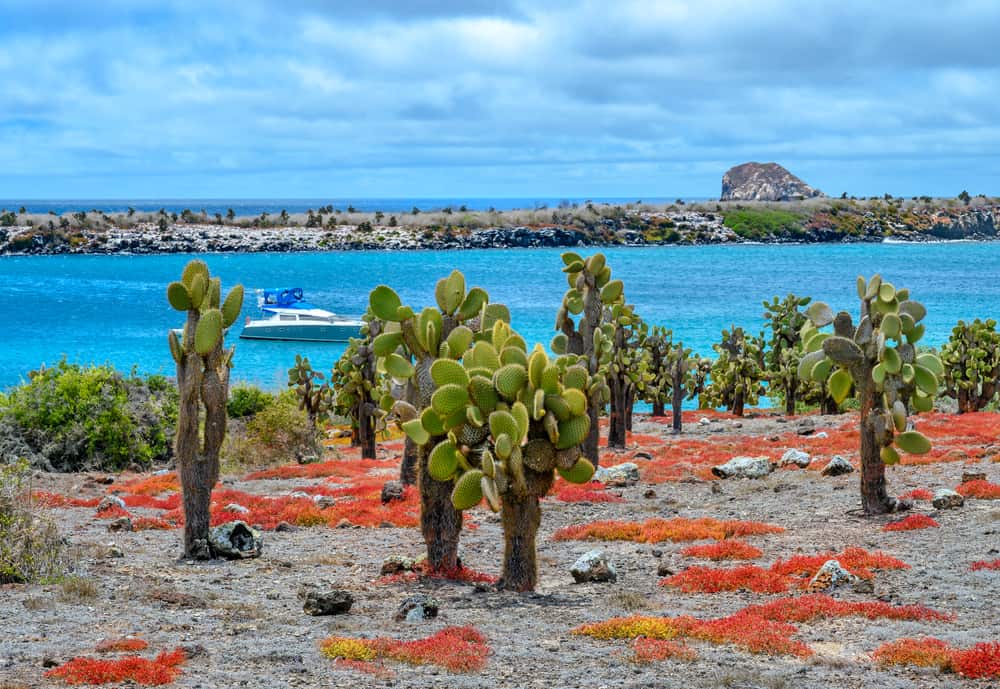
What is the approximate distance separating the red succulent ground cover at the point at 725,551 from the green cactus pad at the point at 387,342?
5.26 meters

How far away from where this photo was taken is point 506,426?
1310 centimetres

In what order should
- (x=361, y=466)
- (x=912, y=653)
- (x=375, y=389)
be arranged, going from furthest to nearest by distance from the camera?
(x=375, y=389), (x=361, y=466), (x=912, y=653)

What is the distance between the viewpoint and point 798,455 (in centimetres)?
2419

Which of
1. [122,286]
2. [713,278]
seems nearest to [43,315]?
[122,286]

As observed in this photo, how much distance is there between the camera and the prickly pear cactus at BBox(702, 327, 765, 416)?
39188 mm

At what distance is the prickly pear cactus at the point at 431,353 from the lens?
1490cm

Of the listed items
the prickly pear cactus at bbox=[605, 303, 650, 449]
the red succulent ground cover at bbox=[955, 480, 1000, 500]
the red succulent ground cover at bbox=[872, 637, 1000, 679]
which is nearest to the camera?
the red succulent ground cover at bbox=[872, 637, 1000, 679]

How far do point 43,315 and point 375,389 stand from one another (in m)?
76.1

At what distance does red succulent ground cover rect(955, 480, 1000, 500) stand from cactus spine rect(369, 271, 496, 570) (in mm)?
8841

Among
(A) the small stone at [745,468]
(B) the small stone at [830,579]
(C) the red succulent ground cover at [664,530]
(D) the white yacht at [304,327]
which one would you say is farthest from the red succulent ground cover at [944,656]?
(D) the white yacht at [304,327]

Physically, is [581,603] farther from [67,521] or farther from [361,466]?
[361,466]

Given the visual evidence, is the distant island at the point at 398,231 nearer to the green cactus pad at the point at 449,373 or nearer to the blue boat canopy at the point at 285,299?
the blue boat canopy at the point at 285,299

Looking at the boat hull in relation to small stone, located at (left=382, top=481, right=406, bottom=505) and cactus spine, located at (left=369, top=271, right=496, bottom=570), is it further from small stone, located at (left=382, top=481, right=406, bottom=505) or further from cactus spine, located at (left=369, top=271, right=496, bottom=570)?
cactus spine, located at (left=369, top=271, right=496, bottom=570)

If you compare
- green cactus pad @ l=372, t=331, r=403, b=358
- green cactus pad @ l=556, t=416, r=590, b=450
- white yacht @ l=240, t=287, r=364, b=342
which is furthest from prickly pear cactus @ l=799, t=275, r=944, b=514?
white yacht @ l=240, t=287, r=364, b=342
